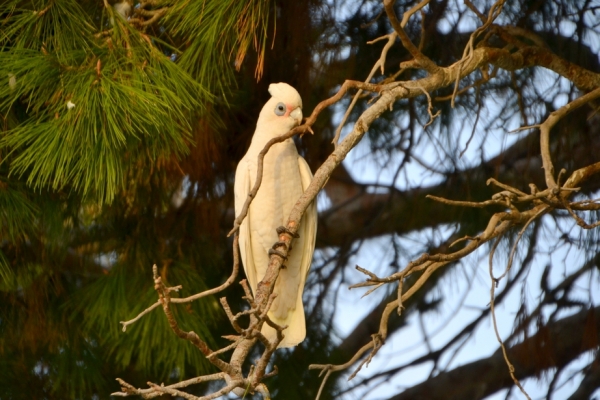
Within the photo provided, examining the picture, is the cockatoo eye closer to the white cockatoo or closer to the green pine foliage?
the white cockatoo

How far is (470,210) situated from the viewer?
257 centimetres

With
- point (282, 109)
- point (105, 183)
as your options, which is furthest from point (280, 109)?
point (105, 183)

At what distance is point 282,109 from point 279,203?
0.23 m

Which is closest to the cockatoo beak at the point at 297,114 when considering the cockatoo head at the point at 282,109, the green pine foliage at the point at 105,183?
the cockatoo head at the point at 282,109

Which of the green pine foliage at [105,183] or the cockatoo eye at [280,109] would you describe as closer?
the green pine foliage at [105,183]

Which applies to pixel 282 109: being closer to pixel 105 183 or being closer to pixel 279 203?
pixel 279 203

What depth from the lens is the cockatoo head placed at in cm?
169

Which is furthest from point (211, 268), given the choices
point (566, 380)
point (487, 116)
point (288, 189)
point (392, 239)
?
point (566, 380)

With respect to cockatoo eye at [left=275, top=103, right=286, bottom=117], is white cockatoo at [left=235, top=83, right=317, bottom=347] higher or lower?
lower

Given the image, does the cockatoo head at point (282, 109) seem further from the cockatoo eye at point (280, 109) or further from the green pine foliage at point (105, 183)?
the green pine foliage at point (105, 183)

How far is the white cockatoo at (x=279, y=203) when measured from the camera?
1726mm

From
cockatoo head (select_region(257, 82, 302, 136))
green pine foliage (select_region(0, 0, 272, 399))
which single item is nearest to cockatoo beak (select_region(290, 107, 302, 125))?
cockatoo head (select_region(257, 82, 302, 136))

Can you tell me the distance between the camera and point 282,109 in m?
1.71

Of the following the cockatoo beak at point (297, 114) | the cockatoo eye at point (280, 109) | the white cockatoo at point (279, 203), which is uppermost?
the cockatoo eye at point (280, 109)
